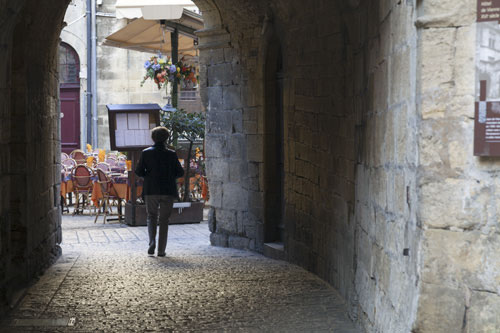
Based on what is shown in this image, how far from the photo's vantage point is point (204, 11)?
9789 millimetres

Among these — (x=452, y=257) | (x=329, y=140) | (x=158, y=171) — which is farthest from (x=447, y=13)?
(x=158, y=171)

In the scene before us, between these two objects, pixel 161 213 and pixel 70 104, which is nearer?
pixel 161 213

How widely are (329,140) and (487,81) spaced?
331 centimetres

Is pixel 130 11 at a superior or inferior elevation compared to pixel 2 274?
superior

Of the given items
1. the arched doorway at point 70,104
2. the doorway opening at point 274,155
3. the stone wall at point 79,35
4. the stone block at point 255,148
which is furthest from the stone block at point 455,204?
the arched doorway at point 70,104

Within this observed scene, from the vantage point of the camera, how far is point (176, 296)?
20.4 ft

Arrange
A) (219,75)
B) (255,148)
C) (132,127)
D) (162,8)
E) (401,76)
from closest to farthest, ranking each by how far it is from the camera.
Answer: (401,76) < (255,148) < (219,75) < (132,127) < (162,8)

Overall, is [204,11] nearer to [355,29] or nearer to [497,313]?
[355,29]

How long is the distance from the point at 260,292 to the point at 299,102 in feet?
6.64

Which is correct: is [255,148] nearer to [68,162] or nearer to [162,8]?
[162,8]

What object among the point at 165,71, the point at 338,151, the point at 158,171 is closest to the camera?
the point at 338,151

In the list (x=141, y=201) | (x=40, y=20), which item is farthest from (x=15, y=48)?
(x=141, y=201)

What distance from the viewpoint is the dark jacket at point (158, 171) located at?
8.58 meters

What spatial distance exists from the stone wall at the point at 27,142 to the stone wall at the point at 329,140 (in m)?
2.13
